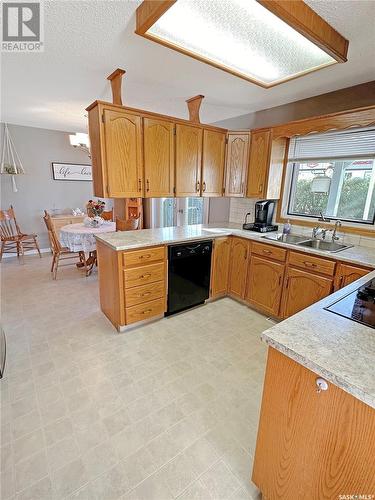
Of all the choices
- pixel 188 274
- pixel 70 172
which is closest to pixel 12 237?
pixel 70 172

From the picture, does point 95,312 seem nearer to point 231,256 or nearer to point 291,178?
point 231,256

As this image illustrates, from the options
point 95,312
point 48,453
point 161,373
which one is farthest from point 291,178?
point 48,453

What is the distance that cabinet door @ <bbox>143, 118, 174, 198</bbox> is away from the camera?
254 centimetres

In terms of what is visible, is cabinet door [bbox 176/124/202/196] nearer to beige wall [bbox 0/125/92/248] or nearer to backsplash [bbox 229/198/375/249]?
backsplash [bbox 229/198/375/249]

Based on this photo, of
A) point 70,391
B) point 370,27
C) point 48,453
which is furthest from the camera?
point 70,391

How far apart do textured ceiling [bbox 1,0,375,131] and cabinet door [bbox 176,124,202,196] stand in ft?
1.29

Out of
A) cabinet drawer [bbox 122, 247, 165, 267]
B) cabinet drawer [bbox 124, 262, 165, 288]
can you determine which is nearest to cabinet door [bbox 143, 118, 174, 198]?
cabinet drawer [bbox 122, 247, 165, 267]

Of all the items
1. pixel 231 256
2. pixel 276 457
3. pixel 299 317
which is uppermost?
pixel 299 317

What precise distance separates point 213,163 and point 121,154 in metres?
1.27

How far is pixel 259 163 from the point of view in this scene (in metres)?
3.03

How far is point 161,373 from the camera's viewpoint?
6.42 ft

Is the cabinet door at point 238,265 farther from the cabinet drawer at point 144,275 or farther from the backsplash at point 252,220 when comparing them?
the cabinet drawer at point 144,275

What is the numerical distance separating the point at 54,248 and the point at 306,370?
3.91m

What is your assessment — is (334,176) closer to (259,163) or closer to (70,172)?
(259,163)
